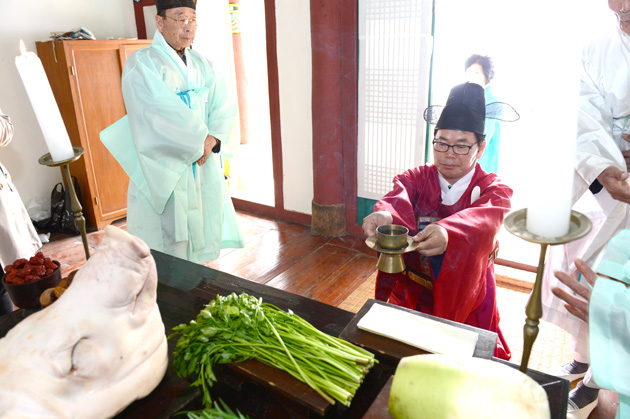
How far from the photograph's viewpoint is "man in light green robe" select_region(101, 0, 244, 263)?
2.92 metres

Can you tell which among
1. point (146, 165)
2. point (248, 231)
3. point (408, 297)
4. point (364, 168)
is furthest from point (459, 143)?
point (248, 231)

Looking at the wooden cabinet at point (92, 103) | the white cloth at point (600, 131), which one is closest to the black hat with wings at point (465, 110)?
the white cloth at point (600, 131)

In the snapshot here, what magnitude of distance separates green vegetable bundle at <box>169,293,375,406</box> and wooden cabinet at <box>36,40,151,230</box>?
403 centimetres

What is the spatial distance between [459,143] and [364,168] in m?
2.37

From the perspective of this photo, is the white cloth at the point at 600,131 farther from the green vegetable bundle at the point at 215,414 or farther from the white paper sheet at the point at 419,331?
the green vegetable bundle at the point at 215,414

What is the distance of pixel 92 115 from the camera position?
4641 mm

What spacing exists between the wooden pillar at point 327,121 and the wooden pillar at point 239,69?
2583mm

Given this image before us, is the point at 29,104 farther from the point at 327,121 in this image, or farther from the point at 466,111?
the point at 466,111

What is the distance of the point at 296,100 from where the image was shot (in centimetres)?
451

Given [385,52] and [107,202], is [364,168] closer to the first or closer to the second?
[385,52]

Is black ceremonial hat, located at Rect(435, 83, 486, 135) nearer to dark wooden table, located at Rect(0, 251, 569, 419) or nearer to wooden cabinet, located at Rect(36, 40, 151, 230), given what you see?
dark wooden table, located at Rect(0, 251, 569, 419)

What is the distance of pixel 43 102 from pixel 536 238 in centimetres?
138

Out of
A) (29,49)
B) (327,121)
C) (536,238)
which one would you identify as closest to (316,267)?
(327,121)

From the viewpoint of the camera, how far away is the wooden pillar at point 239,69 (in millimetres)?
6191
